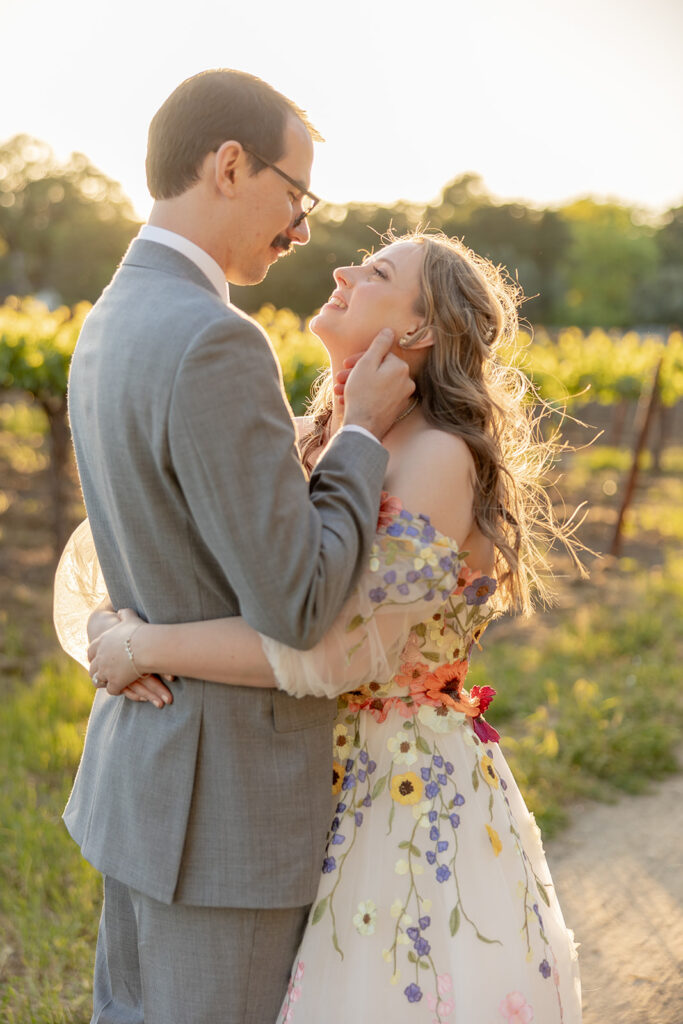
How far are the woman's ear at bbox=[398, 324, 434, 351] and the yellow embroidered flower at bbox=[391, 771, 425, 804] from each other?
91 centimetres

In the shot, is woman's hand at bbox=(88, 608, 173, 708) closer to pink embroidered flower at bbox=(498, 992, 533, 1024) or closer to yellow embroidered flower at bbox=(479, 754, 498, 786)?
yellow embroidered flower at bbox=(479, 754, 498, 786)

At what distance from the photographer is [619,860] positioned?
13.6ft

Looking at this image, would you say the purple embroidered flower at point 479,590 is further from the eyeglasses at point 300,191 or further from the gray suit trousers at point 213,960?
the eyeglasses at point 300,191

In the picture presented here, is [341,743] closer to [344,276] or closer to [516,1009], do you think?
[516,1009]

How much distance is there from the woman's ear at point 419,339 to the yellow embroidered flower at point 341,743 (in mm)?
833

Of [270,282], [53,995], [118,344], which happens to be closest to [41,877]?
[53,995]

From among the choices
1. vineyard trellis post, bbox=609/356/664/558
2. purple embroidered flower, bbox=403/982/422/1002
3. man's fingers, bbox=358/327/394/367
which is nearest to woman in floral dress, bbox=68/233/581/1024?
purple embroidered flower, bbox=403/982/422/1002

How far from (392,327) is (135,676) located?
943mm

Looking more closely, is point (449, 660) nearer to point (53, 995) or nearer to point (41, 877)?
point (53, 995)

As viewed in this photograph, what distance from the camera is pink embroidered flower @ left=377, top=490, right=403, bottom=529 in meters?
1.71

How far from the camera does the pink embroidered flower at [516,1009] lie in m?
1.85

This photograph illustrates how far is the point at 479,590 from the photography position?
204 centimetres

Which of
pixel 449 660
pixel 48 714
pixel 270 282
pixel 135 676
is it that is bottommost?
pixel 270 282

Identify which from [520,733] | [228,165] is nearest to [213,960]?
[228,165]
